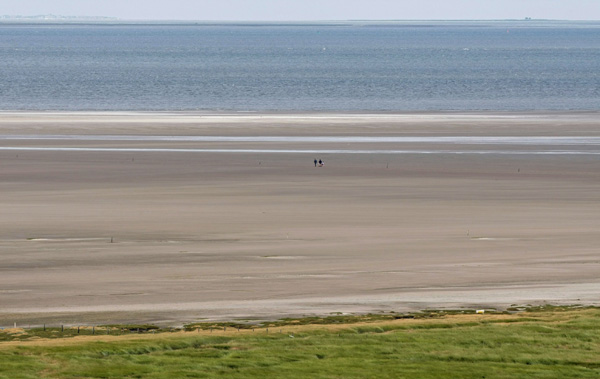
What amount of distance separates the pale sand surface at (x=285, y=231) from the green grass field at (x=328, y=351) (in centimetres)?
279

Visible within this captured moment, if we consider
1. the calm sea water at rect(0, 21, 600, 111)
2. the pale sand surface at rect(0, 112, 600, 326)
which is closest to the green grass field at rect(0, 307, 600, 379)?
the pale sand surface at rect(0, 112, 600, 326)

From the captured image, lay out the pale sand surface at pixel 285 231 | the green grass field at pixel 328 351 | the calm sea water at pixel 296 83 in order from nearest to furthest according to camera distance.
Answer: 1. the green grass field at pixel 328 351
2. the pale sand surface at pixel 285 231
3. the calm sea water at pixel 296 83

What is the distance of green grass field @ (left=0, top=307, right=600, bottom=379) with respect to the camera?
16859 mm

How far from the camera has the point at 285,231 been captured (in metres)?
34.4

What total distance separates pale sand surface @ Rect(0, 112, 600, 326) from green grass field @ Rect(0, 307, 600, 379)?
2.79m

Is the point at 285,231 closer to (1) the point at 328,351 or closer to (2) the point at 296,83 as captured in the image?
(1) the point at 328,351

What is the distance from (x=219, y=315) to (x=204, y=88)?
8692 cm

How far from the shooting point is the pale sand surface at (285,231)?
2480 cm

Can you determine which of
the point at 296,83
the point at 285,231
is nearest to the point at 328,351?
the point at 285,231

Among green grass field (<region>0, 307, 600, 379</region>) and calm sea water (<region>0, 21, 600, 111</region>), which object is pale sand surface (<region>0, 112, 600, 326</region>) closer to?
green grass field (<region>0, 307, 600, 379</region>)

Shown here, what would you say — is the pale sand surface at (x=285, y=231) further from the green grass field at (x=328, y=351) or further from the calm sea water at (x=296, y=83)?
the calm sea water at (x=296, y=83)

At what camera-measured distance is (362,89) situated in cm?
10775

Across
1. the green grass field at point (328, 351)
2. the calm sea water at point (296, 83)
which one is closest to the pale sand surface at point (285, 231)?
the green grass field at point (328, 351)

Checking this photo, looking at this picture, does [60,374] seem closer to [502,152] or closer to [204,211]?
[204,211]
